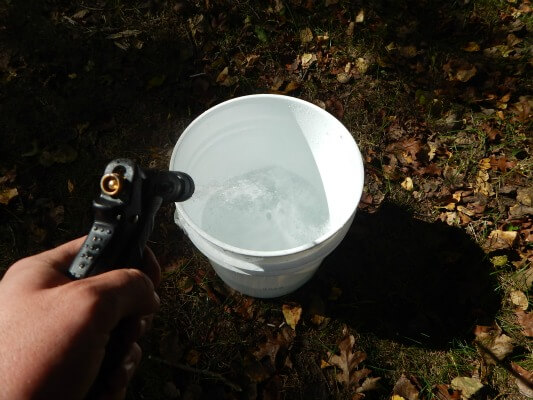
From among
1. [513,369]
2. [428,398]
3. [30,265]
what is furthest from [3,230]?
[513,369]

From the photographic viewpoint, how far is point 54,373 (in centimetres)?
97

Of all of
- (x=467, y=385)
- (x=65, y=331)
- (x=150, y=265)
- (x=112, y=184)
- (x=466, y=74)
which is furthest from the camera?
(x=466, y=74)

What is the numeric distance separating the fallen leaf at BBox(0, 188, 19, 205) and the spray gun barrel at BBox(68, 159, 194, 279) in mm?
1428

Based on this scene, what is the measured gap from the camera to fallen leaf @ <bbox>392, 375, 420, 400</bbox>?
6.53 feet

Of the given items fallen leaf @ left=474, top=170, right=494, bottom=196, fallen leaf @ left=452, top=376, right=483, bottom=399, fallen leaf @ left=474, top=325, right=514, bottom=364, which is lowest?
fallen leaf @ left=452, top=376, right=483, bottom=399

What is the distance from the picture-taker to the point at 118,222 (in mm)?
1146

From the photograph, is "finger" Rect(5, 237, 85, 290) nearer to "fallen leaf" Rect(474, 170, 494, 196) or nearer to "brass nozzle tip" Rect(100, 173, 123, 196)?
"brass nozzle tip" Rect(100, 173, 123, 196)

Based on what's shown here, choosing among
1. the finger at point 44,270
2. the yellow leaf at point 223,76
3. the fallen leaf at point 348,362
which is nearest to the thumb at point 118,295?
the finger at point 44,270

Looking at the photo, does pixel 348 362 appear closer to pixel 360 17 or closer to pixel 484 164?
pixel 484 164

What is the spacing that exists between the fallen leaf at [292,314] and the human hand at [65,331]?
1.08m

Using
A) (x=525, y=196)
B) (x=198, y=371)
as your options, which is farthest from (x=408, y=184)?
(x=198, y=371)

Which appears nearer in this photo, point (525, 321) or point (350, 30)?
point (525, 321)

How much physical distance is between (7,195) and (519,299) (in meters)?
2.60

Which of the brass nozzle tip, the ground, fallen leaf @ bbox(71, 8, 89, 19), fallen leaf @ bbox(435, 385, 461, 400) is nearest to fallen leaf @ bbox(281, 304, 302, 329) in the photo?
the ground
